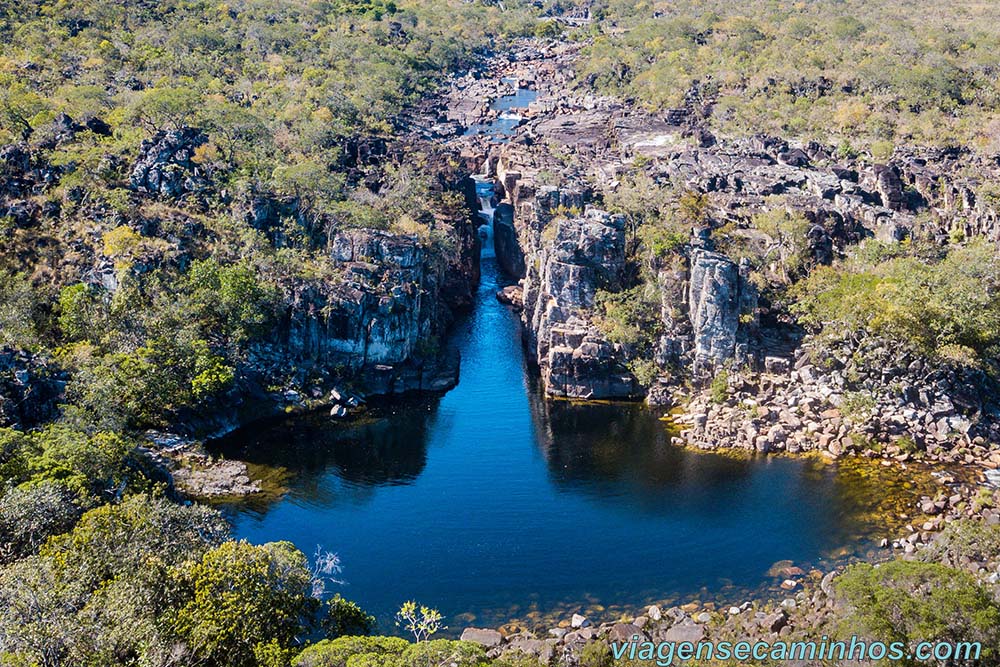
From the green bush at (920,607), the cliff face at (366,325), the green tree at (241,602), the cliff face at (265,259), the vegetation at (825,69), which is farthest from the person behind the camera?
the vegetation at (825,69)

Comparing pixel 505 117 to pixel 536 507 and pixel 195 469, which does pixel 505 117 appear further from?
pixel 536 507

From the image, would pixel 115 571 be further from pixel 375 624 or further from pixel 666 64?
pixel 666 64

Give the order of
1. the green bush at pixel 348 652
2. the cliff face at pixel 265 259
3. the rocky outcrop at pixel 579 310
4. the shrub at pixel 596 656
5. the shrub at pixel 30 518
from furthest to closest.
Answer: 1. the rocky outcrop at pixel 579 310
2. the cliff face at pixel 265 259
3. the shrub at pixel 30 518
4. the shrub at pixel 596 656
5. the green bush at pixel 348 652

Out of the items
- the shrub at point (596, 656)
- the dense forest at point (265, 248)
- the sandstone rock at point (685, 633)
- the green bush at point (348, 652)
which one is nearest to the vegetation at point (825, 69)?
the dense forest at point (265, 248)

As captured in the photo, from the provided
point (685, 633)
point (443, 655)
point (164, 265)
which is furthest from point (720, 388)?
point (164, 265)

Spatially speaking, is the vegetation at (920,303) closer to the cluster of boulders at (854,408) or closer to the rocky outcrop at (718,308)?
the cluster of boulders at (854,408)

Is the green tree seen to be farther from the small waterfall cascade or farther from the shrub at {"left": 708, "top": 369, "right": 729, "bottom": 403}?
the small waterfall cascade

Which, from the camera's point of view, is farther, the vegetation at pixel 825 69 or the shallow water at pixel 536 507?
the vegetation at pixel 825 69
